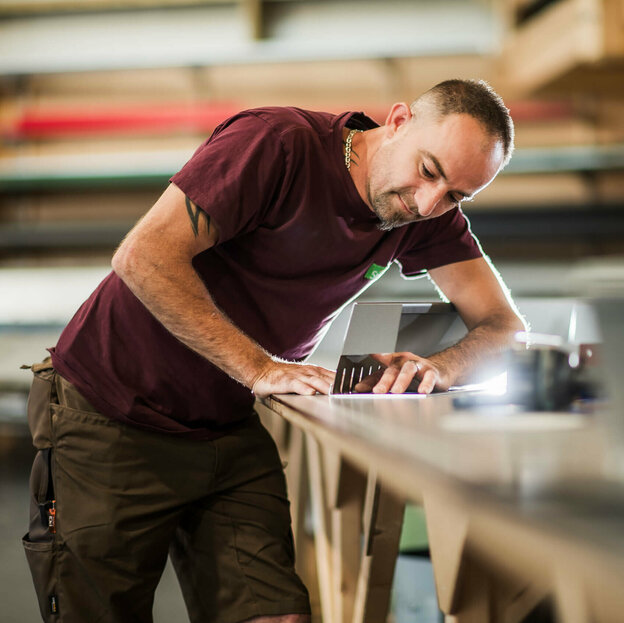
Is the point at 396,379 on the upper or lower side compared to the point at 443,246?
lower

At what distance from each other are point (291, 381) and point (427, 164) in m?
0.51

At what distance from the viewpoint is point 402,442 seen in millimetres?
781

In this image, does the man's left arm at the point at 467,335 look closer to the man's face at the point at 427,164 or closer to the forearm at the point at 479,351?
the forearm at the point at 479,351

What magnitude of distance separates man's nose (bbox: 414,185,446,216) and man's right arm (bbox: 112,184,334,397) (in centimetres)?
40

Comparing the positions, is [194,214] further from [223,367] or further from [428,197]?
[428,197]

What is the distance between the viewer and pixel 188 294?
1.42 metres

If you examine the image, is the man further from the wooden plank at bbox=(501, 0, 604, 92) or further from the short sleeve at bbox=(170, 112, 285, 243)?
the wooden plank at bbox=(501, 0, 604, 92)

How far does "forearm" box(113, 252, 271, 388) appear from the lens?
1.41 meters

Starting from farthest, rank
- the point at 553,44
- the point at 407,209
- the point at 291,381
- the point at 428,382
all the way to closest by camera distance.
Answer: the point at 553,44 → the point at 407,209 → the point at 428,382 → the point at 291,381

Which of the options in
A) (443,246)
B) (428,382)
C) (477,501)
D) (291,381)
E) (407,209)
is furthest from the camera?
(443,246)

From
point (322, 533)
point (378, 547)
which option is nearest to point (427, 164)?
point (378, 547)

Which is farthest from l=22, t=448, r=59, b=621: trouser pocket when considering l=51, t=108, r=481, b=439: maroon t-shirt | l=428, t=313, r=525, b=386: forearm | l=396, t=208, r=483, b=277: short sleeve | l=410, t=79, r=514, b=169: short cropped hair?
l=410, t=79, r=514, b=169: short cropped hair

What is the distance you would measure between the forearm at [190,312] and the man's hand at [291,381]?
16mm

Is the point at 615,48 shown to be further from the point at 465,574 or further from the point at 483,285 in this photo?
the point at 465,574
